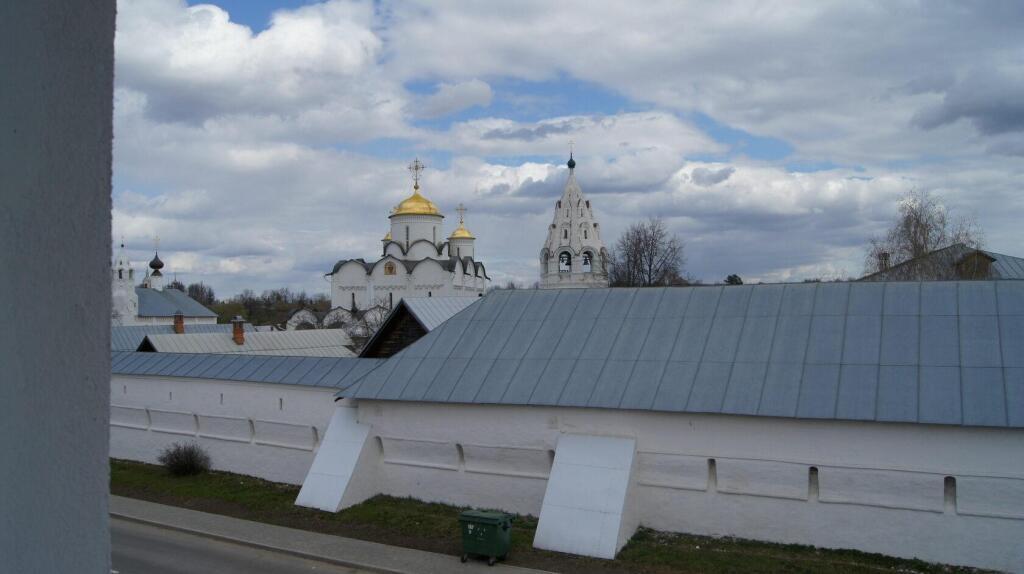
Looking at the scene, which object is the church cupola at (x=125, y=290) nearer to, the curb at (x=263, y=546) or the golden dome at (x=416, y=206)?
the golden dome at (x=416, y=206)

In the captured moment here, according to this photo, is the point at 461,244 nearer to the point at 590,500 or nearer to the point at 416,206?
the point at 416,206

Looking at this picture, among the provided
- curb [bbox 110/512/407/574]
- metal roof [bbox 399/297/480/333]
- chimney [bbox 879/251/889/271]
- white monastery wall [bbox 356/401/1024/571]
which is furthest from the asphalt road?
chimney [bbox 879/251/889/271]

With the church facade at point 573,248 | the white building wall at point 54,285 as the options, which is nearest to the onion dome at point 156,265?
the church facade at point 573,248

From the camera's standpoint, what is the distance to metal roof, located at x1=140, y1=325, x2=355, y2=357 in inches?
1090

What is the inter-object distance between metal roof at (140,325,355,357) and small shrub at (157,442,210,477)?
8.85m

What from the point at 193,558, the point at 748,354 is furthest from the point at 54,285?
the point at 193,558

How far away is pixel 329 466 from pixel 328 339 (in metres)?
22.1

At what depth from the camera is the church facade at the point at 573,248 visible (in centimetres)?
5706

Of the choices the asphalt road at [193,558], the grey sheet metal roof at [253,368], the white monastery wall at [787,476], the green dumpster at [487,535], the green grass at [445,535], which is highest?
the grey sheet metal roof at [253,368]

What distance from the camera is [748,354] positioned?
1273 cm

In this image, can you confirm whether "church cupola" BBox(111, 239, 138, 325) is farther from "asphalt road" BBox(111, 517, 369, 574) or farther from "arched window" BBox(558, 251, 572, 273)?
"asphalt road" BBox(111, 517, 369, 574)

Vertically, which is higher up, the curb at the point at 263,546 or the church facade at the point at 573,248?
the church facade at the point at 573,248

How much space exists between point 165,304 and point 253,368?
185 ft

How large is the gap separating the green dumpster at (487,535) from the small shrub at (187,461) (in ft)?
27.5
